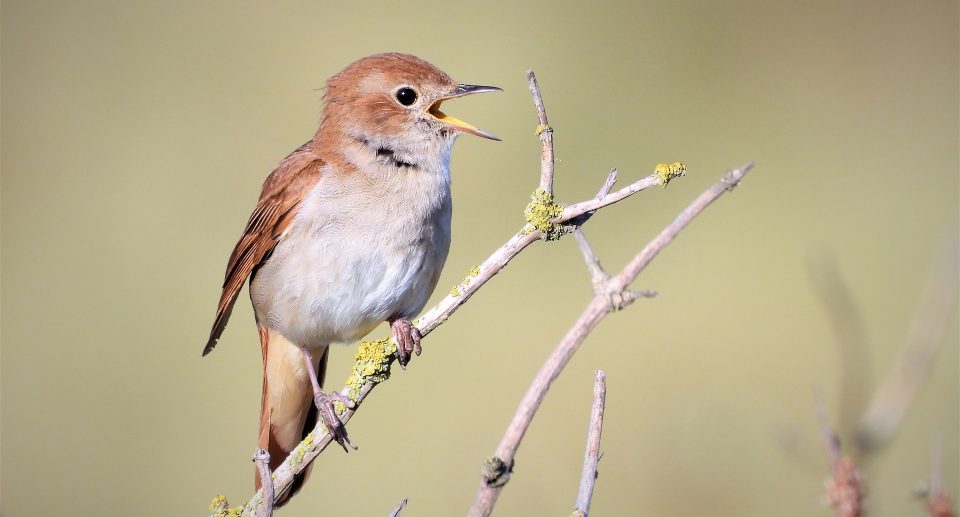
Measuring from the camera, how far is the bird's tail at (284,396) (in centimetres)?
391

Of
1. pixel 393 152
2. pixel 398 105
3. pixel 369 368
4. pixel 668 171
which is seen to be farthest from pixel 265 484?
pixel 398 105

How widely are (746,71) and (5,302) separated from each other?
18.7ft

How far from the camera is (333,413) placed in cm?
324

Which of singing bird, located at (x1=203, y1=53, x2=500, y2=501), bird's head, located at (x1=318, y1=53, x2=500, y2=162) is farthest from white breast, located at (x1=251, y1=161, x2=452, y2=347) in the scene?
bird's head, located at (x1=318, y1=53, x2=500, y2=162)

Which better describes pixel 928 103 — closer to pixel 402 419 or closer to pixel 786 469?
pixel 786 469

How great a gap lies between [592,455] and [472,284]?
0.66 m

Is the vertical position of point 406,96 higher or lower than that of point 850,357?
higher

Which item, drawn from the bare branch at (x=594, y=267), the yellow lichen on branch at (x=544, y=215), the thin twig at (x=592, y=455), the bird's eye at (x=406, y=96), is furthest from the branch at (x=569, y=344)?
the bird's eye at (x=406, y=96)

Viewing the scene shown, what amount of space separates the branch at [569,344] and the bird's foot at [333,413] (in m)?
1.14

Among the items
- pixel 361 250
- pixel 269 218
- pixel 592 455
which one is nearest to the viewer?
pixel 592 455

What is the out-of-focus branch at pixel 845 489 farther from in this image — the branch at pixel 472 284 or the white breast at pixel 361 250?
the white breast at pixel 361 250

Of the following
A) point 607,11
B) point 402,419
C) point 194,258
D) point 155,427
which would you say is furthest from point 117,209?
point 607,11

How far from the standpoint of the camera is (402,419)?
570 centimetres

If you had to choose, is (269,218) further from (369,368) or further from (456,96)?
(369,368)
